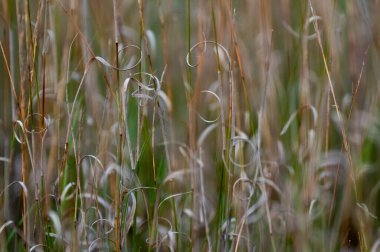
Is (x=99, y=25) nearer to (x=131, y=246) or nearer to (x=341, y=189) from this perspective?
(x=131, y=246)

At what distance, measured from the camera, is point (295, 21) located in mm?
1469

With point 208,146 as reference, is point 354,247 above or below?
below

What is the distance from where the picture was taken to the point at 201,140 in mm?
1163

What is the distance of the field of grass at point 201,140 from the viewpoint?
3.35 feet

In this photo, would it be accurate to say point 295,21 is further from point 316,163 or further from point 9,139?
point 9,139

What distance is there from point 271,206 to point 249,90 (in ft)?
0.89

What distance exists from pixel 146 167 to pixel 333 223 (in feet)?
1.37

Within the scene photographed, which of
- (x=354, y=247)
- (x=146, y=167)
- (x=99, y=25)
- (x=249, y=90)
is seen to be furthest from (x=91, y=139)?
(x=354, y=247)

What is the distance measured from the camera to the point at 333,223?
125 centimetres

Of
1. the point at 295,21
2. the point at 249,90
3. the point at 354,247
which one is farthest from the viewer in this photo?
the point at 295,21

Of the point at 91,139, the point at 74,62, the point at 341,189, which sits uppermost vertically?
the point at 74,62

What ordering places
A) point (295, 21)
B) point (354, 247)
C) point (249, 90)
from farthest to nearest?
1. point (295, 21)
2. point (249, 90)
3. point (354, 247)

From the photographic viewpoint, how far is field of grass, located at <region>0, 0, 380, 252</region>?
1.02 meters

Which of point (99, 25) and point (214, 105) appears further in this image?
point (214, 105)
